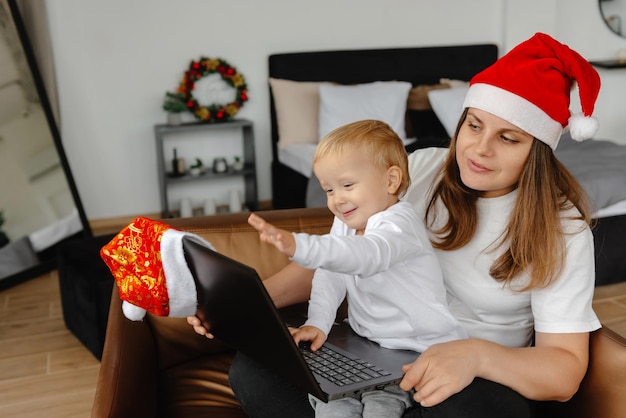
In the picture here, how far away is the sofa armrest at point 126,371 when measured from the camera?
1455mm

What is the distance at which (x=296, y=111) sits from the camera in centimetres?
456

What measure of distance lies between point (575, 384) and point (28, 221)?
3069 mm

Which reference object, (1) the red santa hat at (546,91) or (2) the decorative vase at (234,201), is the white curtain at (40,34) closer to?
(2) the decorative vase at (234,201)

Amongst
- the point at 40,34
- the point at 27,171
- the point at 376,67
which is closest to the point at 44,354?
the point at 27,171

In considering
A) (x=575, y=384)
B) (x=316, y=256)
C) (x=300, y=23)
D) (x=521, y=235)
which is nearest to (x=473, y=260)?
(x=521, y=235)

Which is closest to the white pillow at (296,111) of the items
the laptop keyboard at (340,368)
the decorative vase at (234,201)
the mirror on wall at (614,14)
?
the decorative vase at (234,201)

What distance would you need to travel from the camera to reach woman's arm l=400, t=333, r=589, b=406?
1.34 metres

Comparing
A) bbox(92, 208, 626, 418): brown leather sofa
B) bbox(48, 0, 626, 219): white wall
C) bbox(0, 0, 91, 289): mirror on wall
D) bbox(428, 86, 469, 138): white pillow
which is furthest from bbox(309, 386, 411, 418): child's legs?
bbox(48, 0, 626, 219): white wall

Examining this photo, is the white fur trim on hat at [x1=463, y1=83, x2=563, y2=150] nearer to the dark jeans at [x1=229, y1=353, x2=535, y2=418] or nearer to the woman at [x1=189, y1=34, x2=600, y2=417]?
the woman at [x1=189, y1=34, x2=600, y2=417]

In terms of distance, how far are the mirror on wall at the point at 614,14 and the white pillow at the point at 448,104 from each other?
65.0 inches

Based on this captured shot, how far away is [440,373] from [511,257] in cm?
34

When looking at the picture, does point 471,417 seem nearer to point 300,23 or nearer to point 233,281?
point 233,281

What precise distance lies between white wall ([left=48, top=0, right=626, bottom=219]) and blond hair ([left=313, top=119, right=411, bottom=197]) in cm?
329

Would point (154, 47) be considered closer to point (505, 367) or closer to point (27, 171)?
point (27, 171)
